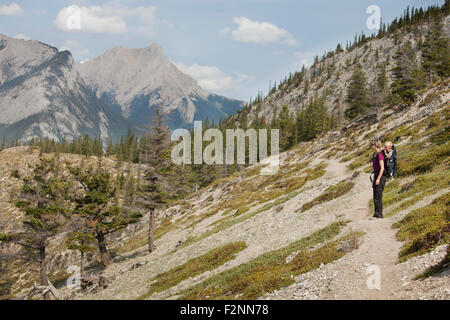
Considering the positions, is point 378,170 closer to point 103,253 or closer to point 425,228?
point 425,228

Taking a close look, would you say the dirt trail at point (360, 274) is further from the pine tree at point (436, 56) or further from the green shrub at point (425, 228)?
the pine tree at point (436, 56)

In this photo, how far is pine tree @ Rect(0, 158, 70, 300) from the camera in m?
37.1

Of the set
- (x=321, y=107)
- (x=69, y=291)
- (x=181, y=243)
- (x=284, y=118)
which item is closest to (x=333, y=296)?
(x=181, y=243)

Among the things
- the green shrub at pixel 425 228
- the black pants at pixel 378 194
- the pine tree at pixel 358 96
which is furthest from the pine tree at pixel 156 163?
the pine tree at pixel 358 96

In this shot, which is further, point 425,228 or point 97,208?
point 97,208

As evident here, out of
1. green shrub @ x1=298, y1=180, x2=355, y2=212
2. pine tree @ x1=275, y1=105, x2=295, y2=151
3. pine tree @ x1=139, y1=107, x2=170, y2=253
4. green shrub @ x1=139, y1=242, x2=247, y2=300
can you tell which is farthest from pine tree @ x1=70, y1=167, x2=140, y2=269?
pine tree @ x1=275, y1=105, x2=295, y2=151

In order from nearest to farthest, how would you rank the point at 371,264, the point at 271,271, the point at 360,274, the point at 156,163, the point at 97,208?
the point at 360,274 → the point at 371,264 → the point at 271,271 → the point at 97,208 → the point at 156,163

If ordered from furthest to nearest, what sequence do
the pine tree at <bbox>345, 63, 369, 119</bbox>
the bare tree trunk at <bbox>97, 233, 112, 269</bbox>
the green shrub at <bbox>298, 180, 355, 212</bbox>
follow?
the pine tree at <bbox>345, 63, 369, 119</bbox> → the bare tree trunk at <bbox>97, 233, 112, 269</bbox> → the green shrub at <bbox>298, 180, 355, 212</bbox>

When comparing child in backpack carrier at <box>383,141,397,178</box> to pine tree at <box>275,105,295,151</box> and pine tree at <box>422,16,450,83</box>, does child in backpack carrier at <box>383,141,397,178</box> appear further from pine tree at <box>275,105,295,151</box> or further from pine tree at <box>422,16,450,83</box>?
pine tree at <box>275,105,295,151</box>

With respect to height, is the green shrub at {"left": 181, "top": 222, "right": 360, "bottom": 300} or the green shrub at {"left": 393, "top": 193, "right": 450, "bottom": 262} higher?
the green shrub at {"left": 393, "top": 193, "right": 450, "bottom": 262}

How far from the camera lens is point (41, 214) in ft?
123

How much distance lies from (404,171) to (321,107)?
4098 inches

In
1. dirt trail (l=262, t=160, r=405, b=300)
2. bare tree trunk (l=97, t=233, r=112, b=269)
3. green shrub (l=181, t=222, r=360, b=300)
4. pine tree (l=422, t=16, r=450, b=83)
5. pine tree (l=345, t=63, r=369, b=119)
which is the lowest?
bare tree trunk (l=97, t=233, r=112, b=269)

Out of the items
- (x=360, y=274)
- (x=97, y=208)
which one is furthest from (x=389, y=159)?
(x=97, y=208)
